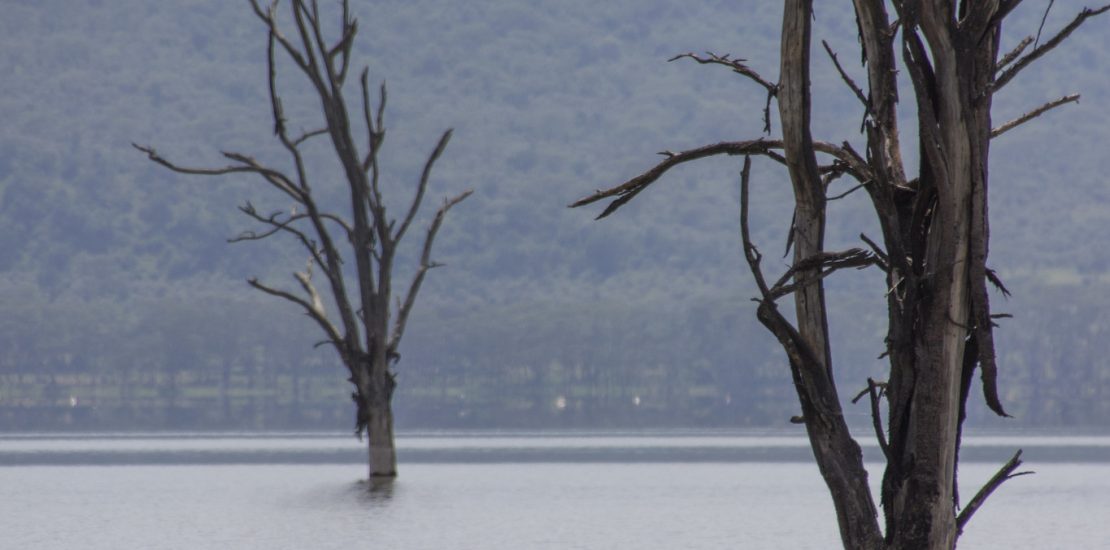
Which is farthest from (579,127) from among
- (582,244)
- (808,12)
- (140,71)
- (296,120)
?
(808,12)

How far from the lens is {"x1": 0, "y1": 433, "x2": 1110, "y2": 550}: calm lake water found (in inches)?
762

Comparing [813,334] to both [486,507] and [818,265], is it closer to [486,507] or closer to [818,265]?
[818,265]

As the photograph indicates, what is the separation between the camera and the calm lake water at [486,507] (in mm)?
19344

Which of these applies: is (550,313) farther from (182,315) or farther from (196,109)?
(196,109)

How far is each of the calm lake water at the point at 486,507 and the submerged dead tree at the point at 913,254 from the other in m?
9.42

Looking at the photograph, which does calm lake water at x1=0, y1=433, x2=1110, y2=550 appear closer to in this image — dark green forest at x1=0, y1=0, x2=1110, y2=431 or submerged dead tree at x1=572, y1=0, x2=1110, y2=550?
submerged dead tree at x1=572, y1=0, x2=1110, y2=550

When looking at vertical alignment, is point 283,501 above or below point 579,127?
below

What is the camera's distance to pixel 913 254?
9008mm

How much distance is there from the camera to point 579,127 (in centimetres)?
18400

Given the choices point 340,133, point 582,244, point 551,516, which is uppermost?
point 582,244

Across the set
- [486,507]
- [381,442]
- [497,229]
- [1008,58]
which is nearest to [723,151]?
[1008,58]

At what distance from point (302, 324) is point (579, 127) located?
4390 centimetres

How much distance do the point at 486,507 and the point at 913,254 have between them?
17504 millimetres

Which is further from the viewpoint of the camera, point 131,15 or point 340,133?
point 131,15
